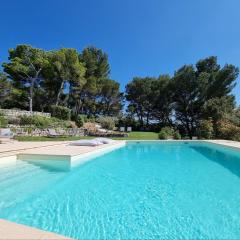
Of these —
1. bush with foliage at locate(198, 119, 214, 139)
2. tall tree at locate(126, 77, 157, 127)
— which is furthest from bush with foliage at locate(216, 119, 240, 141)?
tall tree at locate(126, 77, 157, 127)

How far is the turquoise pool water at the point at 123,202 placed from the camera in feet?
10.9

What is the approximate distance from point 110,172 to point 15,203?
333 cm

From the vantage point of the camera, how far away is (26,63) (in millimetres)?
26734

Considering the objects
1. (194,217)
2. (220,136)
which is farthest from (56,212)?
(220,136)

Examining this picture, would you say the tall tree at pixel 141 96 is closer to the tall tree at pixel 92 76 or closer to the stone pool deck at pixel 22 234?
the tall tree at pixel 92 76

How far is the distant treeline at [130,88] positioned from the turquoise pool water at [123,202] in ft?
55.0

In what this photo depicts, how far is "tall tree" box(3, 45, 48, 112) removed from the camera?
85.7ft

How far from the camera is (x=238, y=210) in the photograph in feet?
13.3

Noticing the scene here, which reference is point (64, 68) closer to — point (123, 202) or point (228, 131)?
point (228, 131)

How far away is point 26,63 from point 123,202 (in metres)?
25.9

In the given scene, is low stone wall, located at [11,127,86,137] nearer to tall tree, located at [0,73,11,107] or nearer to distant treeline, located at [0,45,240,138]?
distant treeline, located at [0,45,240,138]

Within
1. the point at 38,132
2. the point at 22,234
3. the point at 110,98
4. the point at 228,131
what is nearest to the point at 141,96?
the point at 110,98

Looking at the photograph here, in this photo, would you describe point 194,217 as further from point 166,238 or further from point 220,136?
point 220,136

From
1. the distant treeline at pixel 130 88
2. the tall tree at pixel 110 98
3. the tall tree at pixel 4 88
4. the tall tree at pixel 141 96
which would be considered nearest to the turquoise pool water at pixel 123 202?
the distant treeline at pixel 130 88
